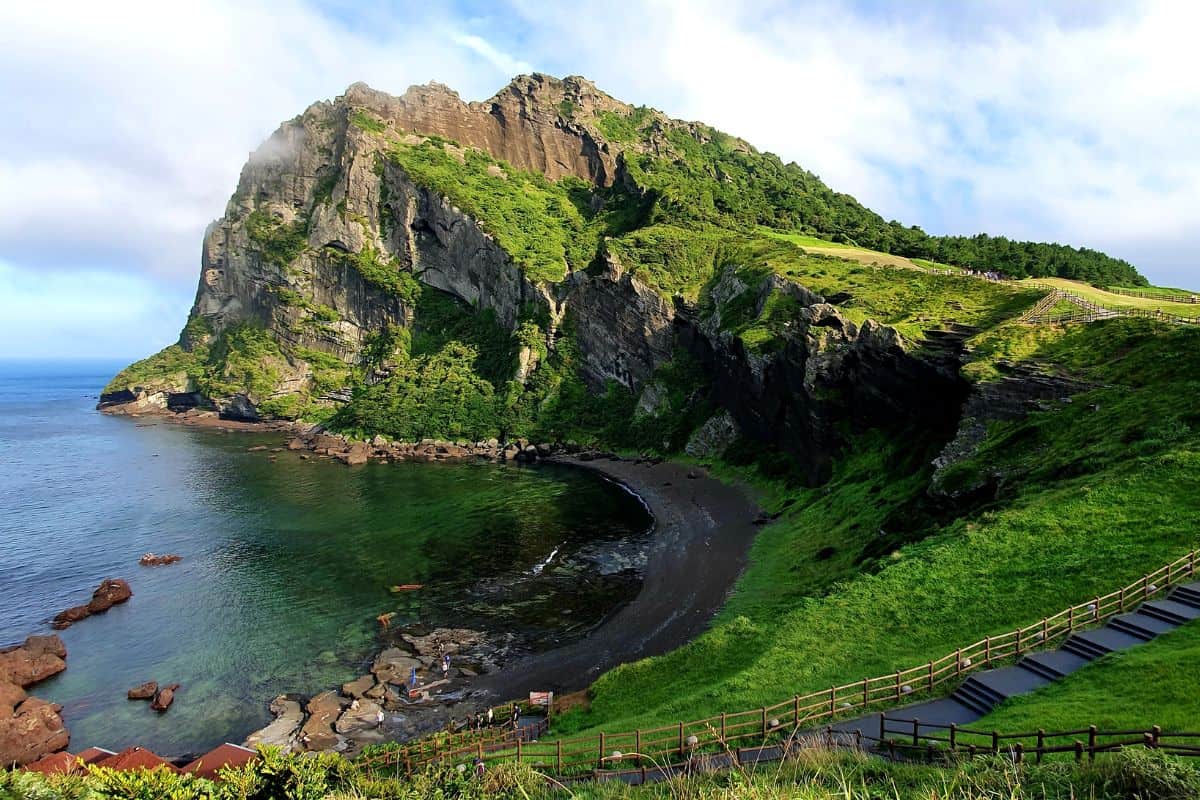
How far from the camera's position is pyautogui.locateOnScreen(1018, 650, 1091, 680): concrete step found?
60.2ft

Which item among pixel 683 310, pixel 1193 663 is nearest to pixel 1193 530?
pixel 1193 663

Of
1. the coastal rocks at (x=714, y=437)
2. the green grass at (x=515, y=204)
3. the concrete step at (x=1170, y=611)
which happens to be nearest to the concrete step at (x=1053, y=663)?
the concrete step at (x=1170, y=611)

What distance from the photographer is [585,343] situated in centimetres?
11856

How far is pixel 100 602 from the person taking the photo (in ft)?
152

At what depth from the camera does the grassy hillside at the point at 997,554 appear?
76.9 feet

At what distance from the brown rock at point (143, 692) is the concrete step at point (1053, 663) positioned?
42.7 metres

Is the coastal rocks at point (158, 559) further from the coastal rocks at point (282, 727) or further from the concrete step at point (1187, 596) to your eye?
the concrete step at point (1187, 596)

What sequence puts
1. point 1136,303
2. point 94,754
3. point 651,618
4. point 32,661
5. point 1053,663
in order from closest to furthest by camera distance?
point 1053,663 → point 94,754 → point 32,661 → point 651,618 → point 1136,303

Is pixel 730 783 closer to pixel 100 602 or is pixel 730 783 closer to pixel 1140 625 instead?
pixel 1140 625

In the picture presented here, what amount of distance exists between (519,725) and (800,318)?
51353 mm

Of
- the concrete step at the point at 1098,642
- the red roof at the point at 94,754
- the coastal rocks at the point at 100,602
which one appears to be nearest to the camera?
the concrete step at the point at 1098,642

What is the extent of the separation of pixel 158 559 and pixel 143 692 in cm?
2500

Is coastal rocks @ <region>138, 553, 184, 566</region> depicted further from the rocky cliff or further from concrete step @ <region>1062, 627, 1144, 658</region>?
concrete step @ <region>1062, 627, 1144, 658</region>

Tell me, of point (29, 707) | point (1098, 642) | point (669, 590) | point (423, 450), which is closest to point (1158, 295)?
point (669, 590)
